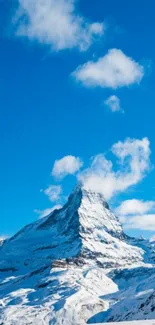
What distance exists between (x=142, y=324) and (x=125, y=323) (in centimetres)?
235

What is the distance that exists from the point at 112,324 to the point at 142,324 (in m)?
3.95

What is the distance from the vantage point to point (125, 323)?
205 feet

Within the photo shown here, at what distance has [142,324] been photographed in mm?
61188

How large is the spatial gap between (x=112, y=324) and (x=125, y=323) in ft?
5.51

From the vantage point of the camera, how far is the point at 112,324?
205ft
